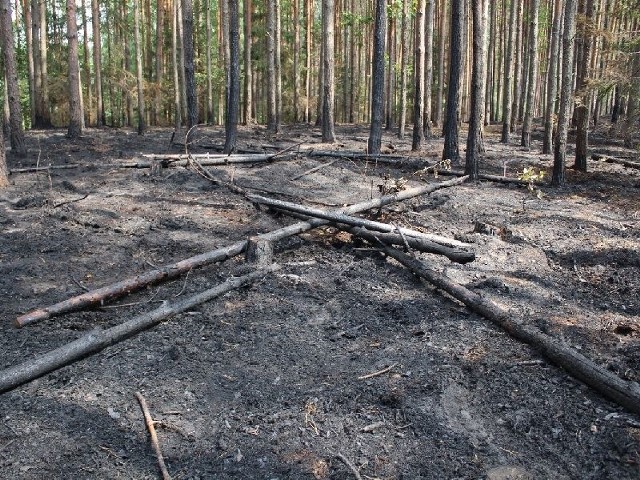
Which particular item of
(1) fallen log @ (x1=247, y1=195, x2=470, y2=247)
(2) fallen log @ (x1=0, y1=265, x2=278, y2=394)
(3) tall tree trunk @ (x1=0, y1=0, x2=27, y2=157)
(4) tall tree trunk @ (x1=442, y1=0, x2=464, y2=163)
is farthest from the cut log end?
(3) tall tree trunk @ (x1=0, y1=0, x2=27, y2=157)

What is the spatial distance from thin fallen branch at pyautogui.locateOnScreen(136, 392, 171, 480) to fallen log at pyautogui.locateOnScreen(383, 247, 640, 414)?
295 cm

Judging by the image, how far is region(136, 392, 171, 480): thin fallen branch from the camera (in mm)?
3221

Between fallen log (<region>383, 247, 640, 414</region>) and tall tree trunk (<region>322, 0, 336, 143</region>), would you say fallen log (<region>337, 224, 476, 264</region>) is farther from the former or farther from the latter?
tall tree trunk (<region>322, 0, 336, 143</region>)

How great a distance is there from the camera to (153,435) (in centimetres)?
351

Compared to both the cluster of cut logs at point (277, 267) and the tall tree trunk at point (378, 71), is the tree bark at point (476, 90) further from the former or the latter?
the cluster of cut logs at point (277, 267)

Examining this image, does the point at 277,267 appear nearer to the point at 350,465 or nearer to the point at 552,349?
the point at 552,349

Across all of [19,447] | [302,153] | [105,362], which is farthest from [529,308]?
[302,153]

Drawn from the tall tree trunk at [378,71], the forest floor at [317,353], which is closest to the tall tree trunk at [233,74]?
the tall tree trunk at [378,71]

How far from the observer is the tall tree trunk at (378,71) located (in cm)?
1436

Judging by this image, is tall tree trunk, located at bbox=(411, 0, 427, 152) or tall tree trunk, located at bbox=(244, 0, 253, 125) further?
tall tree trunk, located at bbox=(244, 0, 253, 125)

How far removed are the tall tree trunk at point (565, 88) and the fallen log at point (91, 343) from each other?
904 cm

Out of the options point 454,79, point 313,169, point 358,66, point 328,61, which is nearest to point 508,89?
point 328,61

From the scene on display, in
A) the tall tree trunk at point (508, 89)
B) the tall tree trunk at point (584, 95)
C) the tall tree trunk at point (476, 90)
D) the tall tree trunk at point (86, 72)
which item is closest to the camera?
the tall tree trunk at point (584, 95)

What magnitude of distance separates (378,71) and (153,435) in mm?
12682
